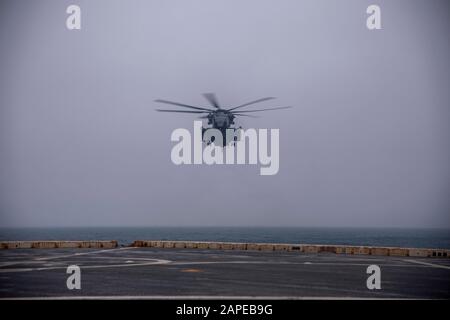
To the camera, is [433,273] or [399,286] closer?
[399,286]

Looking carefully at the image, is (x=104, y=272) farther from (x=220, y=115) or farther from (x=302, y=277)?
(x=220, y=115)

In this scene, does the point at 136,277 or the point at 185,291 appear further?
the point at 136,277

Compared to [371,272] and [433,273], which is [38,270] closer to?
[371,272]

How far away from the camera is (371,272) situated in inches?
979

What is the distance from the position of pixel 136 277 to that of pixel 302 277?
26.6 ft

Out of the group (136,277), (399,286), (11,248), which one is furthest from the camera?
(11,248)

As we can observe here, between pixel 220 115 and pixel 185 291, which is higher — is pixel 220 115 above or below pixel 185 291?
above

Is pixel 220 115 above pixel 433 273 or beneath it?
above
